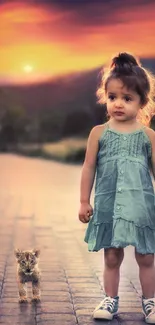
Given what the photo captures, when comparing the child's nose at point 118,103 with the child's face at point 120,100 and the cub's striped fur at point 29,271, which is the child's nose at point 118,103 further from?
the cub's striped fur at point 29,271

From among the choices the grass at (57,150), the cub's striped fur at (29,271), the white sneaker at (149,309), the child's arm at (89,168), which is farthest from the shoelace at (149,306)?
the grass at (57,150)

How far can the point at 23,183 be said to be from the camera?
1034 centimetres

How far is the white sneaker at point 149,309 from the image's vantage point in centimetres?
395

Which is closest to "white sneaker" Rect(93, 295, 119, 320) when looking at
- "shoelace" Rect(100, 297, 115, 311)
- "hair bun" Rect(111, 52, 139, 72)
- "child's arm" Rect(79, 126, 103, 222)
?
"shoelace" Rect(100, 297, 115, 311)

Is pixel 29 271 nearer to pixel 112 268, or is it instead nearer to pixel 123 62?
pixel 112 268

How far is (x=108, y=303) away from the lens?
4.05 metres

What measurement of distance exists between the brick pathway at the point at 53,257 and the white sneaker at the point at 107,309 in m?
0.03

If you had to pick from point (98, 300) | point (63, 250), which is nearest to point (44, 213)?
point (63, 250)

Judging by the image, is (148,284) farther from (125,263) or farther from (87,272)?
(125,263)

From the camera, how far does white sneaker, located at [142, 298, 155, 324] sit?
3.95 metres

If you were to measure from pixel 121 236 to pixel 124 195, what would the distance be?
0.18m

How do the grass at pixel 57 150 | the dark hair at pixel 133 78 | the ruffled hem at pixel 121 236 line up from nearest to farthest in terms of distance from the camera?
the ruffled hem at pixel 121 236, the dark hair at pixel 133 78, the grass at pixel 57 150

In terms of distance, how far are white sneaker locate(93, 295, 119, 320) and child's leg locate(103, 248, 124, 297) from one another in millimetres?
38

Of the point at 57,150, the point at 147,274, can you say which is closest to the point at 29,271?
the point at 147,274
